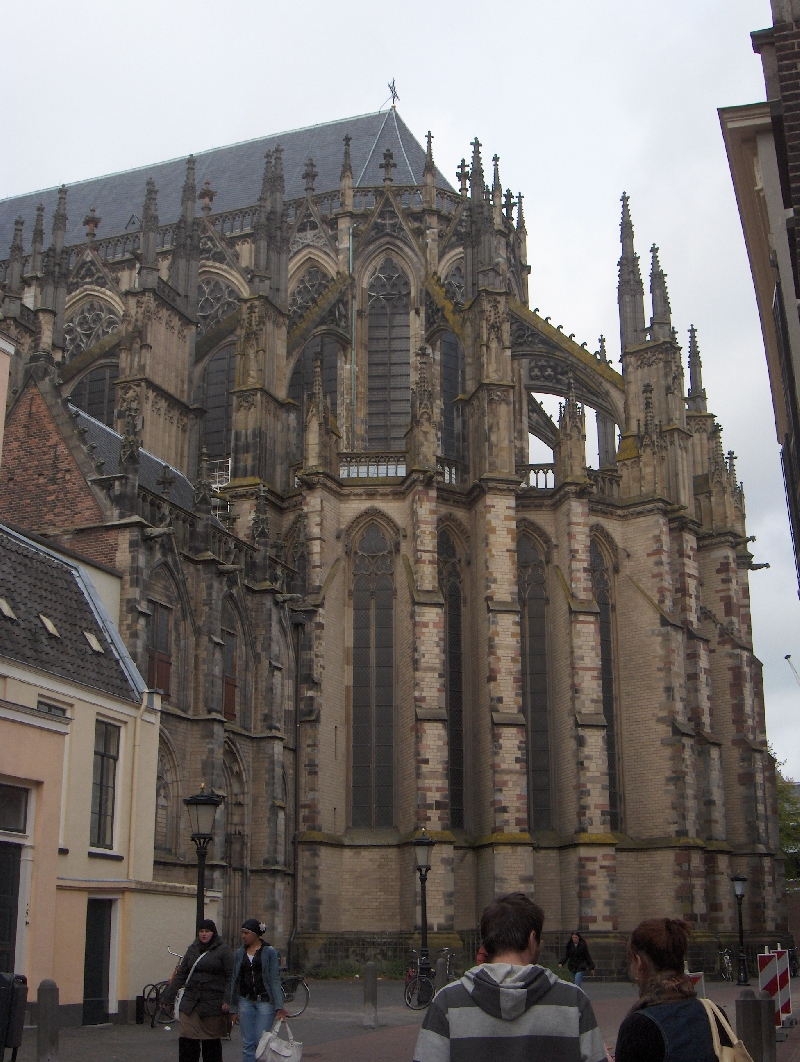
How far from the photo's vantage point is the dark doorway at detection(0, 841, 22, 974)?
15.1 meters

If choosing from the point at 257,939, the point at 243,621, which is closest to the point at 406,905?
the point at 243,621

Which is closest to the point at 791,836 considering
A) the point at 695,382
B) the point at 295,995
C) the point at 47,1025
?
the point at 695,382

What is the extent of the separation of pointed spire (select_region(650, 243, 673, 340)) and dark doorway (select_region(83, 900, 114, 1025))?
26.4 meters

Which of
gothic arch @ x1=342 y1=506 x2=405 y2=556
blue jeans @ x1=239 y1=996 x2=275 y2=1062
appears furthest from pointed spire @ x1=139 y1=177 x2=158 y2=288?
blue jeans @ x1=239 y1=996 x2=275 y2=1062

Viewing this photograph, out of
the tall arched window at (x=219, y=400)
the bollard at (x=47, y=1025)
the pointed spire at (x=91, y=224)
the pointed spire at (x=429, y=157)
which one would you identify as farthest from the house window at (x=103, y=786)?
the pointed spire at (x=91, y=224)

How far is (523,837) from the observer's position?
3083cm

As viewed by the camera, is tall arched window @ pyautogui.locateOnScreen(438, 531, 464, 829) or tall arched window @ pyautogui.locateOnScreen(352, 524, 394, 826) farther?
tall arched window @ pyautogui.locateOnScreen(438, 531, 464, 829)

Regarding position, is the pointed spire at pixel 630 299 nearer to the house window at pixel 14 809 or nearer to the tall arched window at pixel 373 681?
the tall arched window at pixel 373 681

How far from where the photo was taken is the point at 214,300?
43.0 metres

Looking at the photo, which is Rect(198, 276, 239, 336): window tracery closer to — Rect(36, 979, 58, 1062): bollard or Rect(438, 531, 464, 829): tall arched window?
Rect(438, 531, 464, 829): tall arched window

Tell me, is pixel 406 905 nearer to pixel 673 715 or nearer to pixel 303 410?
pixel 673 715

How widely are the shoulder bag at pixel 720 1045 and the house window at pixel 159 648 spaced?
69.6 ft

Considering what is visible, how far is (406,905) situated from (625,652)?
32.7ft

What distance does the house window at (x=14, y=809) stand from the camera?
15477 millimetres
